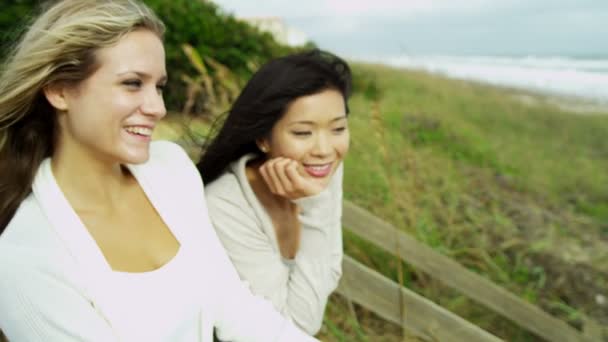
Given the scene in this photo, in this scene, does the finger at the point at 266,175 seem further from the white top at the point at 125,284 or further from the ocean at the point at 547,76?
the ocean at the point at 547,76

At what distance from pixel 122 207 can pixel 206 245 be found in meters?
0.28

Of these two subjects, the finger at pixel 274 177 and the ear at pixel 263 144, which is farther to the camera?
the ear at pixel 263 144

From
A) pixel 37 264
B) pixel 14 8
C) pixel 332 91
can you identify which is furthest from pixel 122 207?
pixel 14 8

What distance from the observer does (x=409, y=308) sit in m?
1.95

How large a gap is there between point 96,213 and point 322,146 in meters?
0.79

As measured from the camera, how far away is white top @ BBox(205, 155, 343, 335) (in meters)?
1.79

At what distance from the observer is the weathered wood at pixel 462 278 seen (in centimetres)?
224

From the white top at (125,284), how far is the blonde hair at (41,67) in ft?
0.20

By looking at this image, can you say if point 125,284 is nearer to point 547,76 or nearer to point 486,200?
point 486,200

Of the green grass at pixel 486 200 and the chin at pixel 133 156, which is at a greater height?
the chin at pixel 133 156

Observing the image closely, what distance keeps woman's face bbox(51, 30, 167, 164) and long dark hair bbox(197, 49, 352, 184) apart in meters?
0.52

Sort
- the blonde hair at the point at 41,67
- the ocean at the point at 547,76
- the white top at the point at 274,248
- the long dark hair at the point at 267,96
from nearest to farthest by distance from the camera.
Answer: the blonde hair at the point at 41,67 < the white top at the point at 274,248 < the long dark hair at the point at 267,96 < the ocean at the point at 547,76

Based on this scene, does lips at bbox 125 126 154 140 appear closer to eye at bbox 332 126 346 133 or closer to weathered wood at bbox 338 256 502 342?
eye at bbox 332 126 346 133

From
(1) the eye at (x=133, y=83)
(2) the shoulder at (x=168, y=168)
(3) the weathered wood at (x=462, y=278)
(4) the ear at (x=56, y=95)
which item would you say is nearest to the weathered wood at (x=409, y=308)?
(3) the weathered wood at (x=462, y=278)
